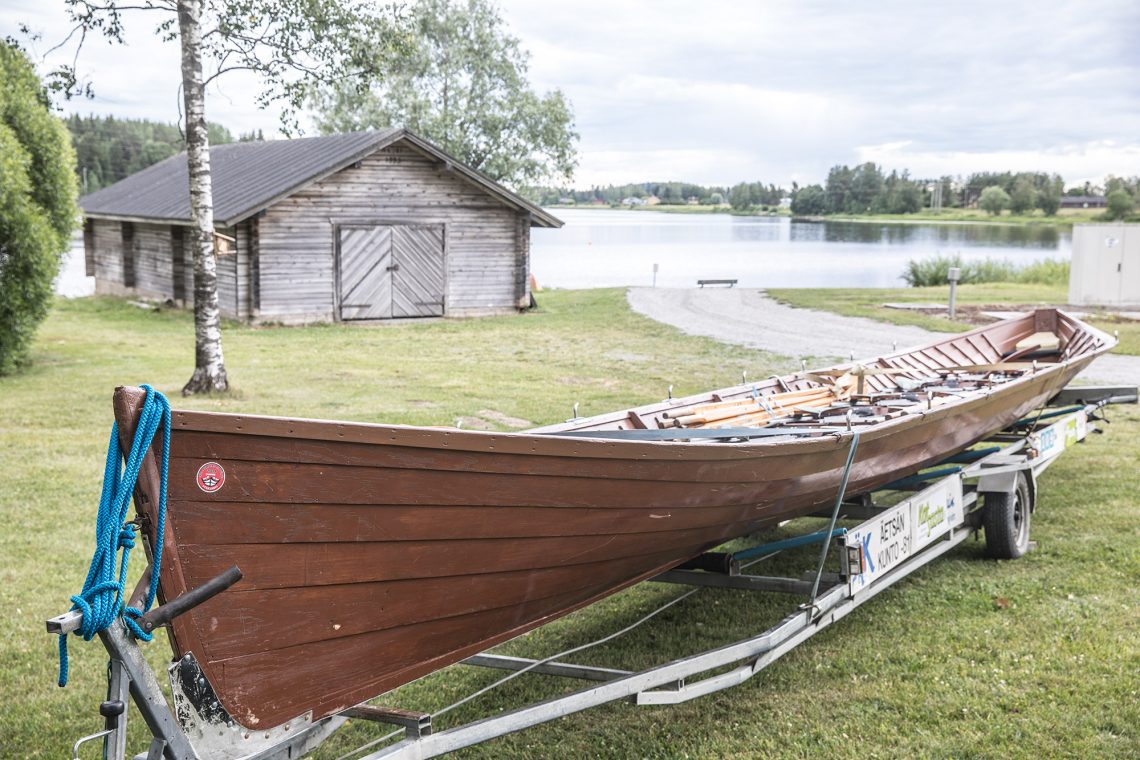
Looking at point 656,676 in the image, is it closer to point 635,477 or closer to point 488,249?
point 635,477

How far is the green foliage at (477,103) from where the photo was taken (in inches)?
1614

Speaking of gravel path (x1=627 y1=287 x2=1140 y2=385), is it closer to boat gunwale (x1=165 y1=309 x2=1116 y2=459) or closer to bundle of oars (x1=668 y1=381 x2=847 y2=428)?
bundle of oars (x1=668 y1=381 x2=847 y2=428)

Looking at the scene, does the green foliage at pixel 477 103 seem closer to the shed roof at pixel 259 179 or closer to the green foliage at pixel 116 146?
the shed roof at pixel 259 179

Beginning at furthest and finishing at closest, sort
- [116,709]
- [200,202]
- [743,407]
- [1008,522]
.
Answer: [200,202] < [743,407] < [1008,522] < [116,709]

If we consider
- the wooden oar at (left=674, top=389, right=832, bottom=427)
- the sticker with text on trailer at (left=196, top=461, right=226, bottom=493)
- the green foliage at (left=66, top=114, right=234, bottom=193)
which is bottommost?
the wooden oar at (left=674, top=389, right=832, bottom=427)

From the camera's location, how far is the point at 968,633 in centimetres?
553

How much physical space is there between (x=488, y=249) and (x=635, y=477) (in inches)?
811

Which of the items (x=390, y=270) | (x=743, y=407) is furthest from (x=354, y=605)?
(x=390, y=270)

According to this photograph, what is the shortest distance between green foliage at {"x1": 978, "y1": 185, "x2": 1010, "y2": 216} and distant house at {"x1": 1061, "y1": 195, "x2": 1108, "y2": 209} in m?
5.05

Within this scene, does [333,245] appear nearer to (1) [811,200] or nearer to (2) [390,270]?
(2) [390,270]

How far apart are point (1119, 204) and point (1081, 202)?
27.4 metres

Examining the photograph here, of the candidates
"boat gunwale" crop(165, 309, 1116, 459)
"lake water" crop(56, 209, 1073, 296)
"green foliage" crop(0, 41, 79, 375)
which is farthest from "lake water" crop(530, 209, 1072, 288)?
"boat gunwale" crop(165, 309, 1116, 459)

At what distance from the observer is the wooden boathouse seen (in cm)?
2130

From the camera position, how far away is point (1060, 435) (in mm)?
7668
